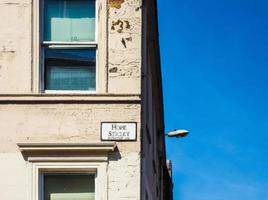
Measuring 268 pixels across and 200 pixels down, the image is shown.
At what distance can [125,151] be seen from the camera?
1254 centimetres

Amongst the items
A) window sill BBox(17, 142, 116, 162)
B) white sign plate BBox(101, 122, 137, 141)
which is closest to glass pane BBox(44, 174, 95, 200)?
window sill BBox(17, 142, 116, 162)

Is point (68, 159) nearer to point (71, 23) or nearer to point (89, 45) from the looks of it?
point (89, 45)

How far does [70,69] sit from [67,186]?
1.87 m

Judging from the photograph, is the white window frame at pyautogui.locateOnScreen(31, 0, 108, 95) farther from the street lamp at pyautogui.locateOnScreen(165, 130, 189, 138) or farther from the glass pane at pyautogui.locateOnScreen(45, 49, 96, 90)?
the street lamp at pyautogui.locateOnScreen(165, 130, 189, 138)

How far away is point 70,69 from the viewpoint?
13.2 m

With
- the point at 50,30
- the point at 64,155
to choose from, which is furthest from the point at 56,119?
the point at 50,30

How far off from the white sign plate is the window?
0.81m

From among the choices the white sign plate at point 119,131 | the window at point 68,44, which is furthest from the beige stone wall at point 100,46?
the white sign plate at point 119,131

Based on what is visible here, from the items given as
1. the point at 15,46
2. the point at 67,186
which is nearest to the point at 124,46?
the point at 15,46

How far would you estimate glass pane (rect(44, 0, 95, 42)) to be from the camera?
1320 cm

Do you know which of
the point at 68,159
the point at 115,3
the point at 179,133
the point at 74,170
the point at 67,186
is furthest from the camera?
the point at 179,133

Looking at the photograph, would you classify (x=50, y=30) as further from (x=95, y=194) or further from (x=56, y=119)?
(x=95, y=194)

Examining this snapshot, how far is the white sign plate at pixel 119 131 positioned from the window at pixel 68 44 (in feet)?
2.66

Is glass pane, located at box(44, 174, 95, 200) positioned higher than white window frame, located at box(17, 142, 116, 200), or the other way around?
white window frame, located at box(17, 142, 116, 200)
